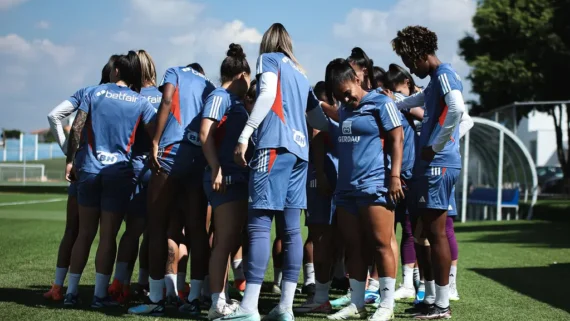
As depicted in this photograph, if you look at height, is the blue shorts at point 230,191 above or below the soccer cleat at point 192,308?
above

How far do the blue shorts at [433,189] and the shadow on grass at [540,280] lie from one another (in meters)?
1.74

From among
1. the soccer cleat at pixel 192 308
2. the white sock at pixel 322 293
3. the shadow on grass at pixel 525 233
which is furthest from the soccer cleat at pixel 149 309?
the shadow on grass at pixel 525 233

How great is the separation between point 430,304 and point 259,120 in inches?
87.5

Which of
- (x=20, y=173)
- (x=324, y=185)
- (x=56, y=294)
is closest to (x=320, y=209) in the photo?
(x=324, y=185)

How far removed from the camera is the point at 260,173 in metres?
6.34

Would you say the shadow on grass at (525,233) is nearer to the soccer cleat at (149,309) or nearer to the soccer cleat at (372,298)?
the soccer cleat at (372,298)

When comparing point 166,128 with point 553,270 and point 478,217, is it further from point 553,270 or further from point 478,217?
point 478,217

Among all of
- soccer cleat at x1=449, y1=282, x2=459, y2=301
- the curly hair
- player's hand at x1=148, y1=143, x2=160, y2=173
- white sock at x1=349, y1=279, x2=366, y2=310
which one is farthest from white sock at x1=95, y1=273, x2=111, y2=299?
soccer cleat at x1=449, y1=282, x2=459, y2=301

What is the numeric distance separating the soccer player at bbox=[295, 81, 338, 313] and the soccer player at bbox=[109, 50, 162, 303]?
1.51 metres

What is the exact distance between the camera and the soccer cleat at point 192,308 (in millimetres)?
6931

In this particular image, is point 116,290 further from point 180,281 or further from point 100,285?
point 180,281

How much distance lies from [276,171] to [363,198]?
2.55ft

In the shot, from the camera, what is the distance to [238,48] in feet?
22.9

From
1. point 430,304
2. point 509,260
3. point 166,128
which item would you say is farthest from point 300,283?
point 509,260
